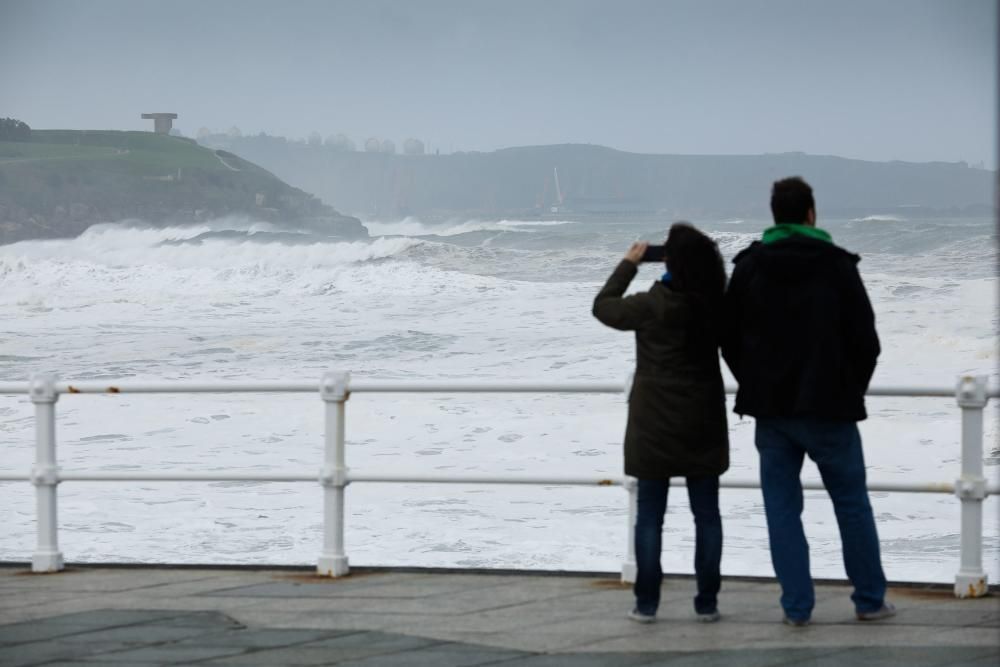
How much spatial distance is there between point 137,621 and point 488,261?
54820 mm

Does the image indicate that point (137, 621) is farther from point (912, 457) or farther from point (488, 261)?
point (488, 261)

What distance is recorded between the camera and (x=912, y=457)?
2008cm

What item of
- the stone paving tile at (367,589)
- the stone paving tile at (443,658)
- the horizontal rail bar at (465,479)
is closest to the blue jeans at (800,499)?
the horizontal rail bar at (465,479)

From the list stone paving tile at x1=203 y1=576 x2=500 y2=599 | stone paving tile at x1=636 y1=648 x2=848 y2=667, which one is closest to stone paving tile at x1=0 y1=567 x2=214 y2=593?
stone paving tile at x1=203 y1=576 x2=500 y2=599

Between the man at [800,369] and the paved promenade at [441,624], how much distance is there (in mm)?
268

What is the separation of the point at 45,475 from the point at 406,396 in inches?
780

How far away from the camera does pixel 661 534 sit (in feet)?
14.9

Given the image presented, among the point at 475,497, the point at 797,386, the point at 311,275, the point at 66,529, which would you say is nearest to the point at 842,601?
the point at 797,386

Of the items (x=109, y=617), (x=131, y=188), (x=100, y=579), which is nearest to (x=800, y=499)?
(x=109, y=617)

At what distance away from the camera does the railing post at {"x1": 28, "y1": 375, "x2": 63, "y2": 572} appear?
18.9 feet

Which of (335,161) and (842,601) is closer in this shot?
(842,601)

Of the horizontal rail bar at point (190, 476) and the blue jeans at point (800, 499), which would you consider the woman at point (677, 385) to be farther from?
the horizontal rail bar at point (190, 476)

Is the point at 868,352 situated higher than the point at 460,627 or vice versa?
the point at 868,352

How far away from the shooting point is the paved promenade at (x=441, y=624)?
4.18m
